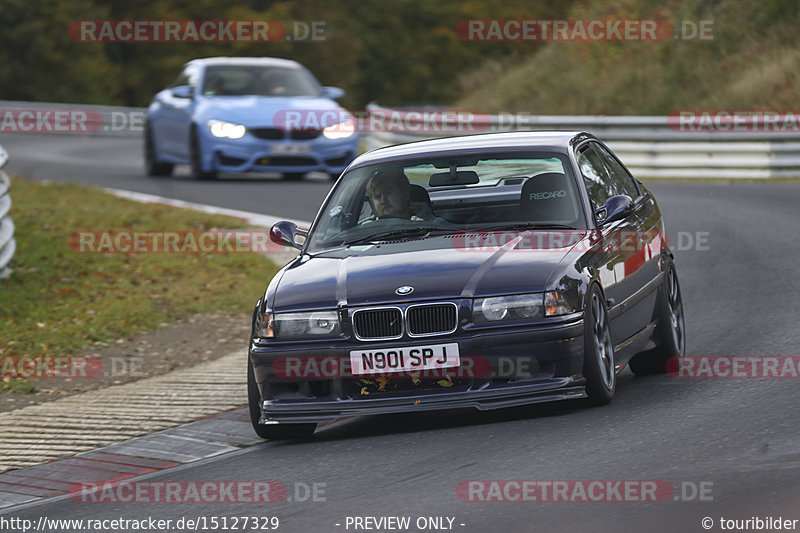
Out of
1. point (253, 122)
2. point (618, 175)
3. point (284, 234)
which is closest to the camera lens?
point (284, 234)

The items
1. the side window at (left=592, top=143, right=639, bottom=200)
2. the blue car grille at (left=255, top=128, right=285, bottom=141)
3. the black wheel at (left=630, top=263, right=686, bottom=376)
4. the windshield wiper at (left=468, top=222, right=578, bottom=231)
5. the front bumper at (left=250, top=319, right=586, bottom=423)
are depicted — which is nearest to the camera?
the front bumper at (left=250, top=319, right=586, bottom=423)

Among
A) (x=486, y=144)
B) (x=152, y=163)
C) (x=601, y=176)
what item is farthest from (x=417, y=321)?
(x=152, y=163)

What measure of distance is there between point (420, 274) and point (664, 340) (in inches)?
88.0

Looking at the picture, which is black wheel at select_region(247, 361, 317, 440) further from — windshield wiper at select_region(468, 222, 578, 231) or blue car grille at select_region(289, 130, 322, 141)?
blue car grille at select_region(289, 130, 322, 141)

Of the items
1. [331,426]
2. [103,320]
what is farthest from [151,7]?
[331,426]

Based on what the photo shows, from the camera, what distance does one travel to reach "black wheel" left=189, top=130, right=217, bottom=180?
2162 centimetres

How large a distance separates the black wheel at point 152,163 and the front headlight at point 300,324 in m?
16.5

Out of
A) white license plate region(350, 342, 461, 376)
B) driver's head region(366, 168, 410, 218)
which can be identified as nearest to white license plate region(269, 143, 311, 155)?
driver's head region(366, 168, 410, 218)

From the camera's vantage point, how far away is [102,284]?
14.3 m

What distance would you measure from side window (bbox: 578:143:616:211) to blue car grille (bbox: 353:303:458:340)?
5.08ft

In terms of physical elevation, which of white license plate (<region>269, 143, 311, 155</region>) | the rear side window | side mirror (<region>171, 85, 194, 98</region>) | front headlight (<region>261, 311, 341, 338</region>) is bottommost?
front headlight (<region>261, 311, 341, 338</region>)

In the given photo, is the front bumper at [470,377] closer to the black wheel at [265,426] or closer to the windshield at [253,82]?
the black wheel at [265,426]

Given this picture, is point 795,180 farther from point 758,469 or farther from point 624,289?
point 758,469

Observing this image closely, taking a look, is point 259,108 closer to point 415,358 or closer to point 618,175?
point 618,175
